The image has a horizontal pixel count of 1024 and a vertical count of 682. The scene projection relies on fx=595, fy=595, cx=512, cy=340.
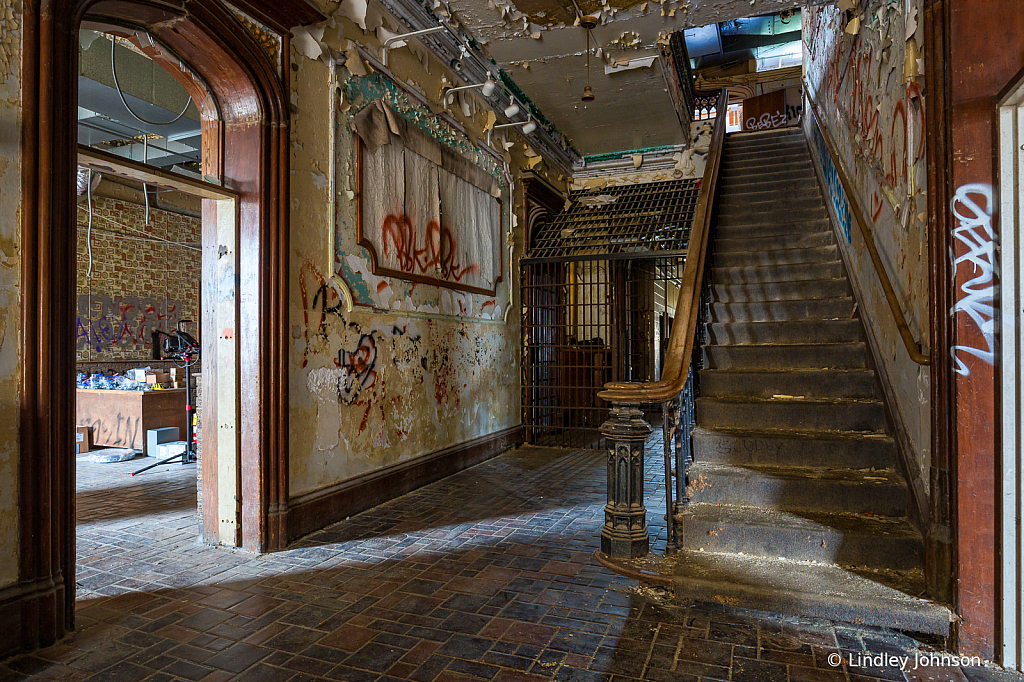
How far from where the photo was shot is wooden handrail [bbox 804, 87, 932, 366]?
2.79m

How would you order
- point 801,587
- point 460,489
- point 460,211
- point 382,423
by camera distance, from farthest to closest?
point 460,211 → point 460,489 → point 382,423 → point 801,587

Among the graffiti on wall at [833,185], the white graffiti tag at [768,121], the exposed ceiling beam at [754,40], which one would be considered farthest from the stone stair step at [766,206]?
the exposed ceiling beam at [754,40]

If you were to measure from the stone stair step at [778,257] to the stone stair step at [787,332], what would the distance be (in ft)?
3.36

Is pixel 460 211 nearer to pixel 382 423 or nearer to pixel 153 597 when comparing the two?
pixel 382 423

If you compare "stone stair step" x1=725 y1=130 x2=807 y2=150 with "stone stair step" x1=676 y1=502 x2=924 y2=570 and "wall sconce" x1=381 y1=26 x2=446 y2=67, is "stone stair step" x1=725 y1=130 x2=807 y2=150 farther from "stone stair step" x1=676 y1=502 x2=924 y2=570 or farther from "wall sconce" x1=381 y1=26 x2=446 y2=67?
"stone stair step" x1=676 y1=502 x2=924 y2=570

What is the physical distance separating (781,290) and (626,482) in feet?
9.08

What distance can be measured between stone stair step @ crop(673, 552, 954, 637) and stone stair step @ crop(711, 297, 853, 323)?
2347 mm

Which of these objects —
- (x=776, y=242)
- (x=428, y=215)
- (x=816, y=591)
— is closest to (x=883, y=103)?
(x=776, y=242)

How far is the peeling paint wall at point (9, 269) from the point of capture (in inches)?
98.5

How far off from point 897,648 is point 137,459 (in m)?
7.54

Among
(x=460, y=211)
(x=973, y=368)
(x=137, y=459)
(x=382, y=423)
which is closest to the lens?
(x=973, y=368)

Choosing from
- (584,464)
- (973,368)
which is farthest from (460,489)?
(973,368)

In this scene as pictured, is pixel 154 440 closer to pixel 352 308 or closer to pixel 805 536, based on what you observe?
pixel 352 308

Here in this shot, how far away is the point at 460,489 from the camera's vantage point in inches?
213
